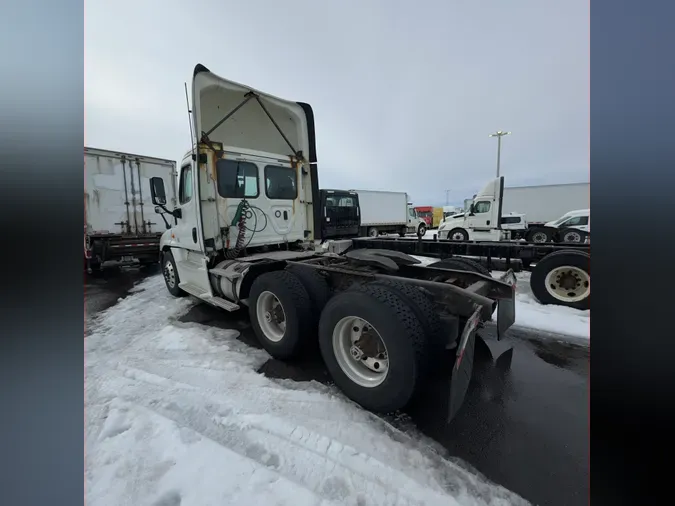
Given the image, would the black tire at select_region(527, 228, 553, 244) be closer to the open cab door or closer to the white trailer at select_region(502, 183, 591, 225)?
the white trailer at select_region(502, 183, 591, 225)

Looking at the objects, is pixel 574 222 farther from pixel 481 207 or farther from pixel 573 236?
pixel 481 207

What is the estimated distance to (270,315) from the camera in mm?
4004

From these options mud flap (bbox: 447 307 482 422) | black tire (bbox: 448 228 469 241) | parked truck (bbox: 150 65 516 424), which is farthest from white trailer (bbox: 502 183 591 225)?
mud flap (bbox: 447 307 482 422)

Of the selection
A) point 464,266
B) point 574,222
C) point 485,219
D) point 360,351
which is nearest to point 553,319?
point 464,266

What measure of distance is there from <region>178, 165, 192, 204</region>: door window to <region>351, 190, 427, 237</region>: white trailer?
15.6m

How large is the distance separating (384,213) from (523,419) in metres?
20.8

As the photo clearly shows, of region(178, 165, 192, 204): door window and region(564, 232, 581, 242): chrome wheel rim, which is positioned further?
region(564, 232, 581, 242): chrome wheel rim

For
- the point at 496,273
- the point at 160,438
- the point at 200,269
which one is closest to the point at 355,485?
the point at 160,438

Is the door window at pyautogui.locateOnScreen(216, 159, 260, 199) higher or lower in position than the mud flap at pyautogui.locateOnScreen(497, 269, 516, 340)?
higher

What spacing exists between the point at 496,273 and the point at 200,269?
7.60 meters

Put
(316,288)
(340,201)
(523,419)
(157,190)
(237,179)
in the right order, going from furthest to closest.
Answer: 1. (340,201)
2. (237,179)
3. (157,190)
4. (316,288)
5. (523,419)

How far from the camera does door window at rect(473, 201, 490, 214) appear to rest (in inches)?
583
